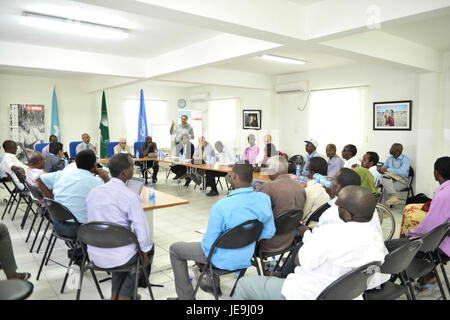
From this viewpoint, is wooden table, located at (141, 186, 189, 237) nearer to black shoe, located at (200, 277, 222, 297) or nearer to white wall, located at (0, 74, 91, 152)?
black shoe, located at (200, 277, 222, 297)

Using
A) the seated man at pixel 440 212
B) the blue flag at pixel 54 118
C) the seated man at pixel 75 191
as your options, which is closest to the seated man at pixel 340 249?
the seated man at pixel 440 212

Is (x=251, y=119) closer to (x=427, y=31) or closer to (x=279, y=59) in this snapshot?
(x=279, y=59)

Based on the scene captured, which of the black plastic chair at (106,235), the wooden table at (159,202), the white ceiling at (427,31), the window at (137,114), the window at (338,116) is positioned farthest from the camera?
the window at (137,114)

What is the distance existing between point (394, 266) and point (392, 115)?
19.3ft

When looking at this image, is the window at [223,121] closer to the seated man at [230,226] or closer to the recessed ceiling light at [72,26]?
the recessed ceiling light at [72,26]

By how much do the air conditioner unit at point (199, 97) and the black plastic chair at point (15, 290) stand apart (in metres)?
10.5

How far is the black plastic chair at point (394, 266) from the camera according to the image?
188cm

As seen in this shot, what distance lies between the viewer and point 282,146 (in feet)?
30.5

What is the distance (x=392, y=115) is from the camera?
7031mm

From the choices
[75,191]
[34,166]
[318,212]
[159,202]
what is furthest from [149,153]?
[318,212]
